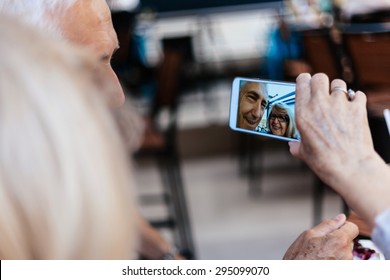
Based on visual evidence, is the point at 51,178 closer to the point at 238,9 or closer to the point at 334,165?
the point at 334,165

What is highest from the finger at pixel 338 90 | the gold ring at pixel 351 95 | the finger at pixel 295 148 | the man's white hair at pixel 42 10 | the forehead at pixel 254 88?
the man's white hair at pixel 42 10

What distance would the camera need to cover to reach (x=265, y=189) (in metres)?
2.97

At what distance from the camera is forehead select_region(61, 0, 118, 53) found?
0.95 m

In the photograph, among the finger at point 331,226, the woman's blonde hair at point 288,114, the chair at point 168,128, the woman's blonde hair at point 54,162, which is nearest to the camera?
the woman's blonde hair at point 54,162

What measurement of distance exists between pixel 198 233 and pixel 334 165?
6.56 feet

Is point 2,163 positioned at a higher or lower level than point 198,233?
higher

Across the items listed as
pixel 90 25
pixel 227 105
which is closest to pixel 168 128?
pixel 227 105

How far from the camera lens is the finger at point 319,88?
67 centimetres

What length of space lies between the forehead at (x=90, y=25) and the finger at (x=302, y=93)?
377mm

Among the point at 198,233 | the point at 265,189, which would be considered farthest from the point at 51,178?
the point at 265,189

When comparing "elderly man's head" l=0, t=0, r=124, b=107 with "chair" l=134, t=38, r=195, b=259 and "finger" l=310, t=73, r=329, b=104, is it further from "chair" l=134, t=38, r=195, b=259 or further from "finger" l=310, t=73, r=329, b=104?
"chair" l=134, t=38, r=195, b=259

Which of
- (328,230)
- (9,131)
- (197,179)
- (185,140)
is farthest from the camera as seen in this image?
(185,140)

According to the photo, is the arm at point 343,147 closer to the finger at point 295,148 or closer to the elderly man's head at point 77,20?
the finger at point 295,148

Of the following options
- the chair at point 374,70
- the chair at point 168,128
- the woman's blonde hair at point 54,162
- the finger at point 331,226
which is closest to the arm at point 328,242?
the finger at point 331,226
